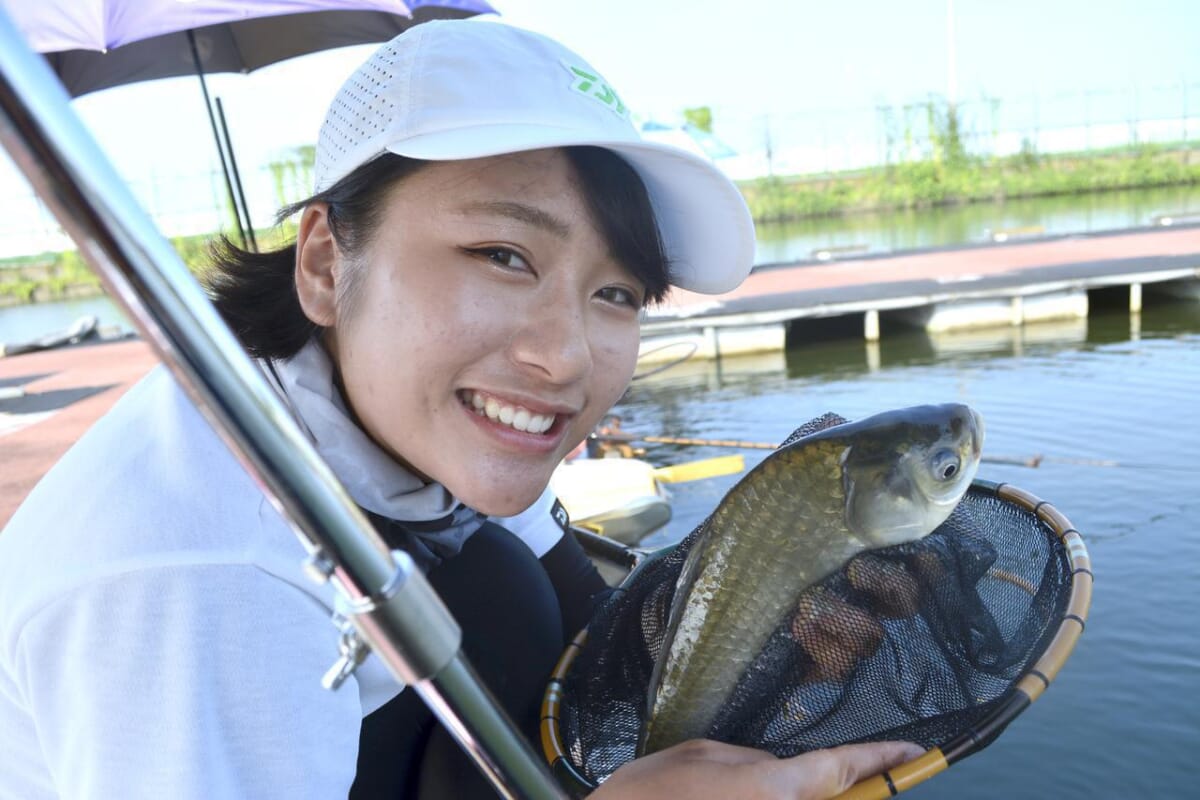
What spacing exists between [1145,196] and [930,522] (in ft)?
113

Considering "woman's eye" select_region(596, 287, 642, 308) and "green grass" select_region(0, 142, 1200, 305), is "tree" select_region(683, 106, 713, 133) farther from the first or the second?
"woman's eye" select_region(596, 287, 642, 308)

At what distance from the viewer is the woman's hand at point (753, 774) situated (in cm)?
124

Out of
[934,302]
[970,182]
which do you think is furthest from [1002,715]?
[970,182]

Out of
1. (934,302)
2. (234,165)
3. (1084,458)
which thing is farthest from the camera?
(934,302)

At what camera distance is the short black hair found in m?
1.36

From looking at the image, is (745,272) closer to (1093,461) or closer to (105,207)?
(105,207)

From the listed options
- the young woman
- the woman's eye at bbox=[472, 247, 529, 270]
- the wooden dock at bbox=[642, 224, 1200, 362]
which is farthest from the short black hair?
the wooden dock at bbox=[642, 224, 1200, 362]

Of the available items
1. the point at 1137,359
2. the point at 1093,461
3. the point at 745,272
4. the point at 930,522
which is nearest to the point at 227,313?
the point at 745,272

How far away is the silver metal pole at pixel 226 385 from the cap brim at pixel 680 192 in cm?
68

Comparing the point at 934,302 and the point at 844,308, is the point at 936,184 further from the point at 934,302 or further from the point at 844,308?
the point at 844,308

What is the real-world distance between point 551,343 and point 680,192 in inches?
15.0

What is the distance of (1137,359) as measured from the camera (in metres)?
10.3

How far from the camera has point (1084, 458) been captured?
7316 millimetres

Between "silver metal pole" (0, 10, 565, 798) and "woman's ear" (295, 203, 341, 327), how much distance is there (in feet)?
2.89
